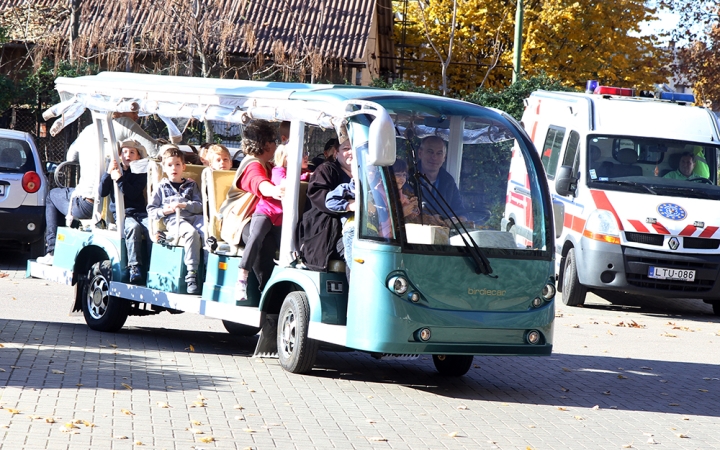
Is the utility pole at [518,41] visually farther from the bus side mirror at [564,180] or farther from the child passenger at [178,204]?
the child passenger at [178,204]

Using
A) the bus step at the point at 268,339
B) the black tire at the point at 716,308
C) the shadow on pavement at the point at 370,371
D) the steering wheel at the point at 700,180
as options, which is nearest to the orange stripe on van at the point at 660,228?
the steering wheel at the point at 700,180

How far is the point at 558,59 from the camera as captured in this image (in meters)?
Answer: 37.7

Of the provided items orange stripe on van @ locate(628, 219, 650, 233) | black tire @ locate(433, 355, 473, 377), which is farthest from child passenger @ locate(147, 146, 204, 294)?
orange stripe on van @ locate(628, 219, 650, 233)

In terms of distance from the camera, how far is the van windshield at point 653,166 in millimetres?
14836

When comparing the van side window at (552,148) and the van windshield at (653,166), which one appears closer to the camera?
the van windshield at (653,166)

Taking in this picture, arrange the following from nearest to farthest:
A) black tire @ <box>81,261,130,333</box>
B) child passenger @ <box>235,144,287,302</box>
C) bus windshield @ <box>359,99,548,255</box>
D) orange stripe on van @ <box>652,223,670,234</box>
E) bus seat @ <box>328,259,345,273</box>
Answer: bus windshield @ <box>359,99,548,255</box> < bus seat @ <box>328,259,345,273</box> < child passenger @ <box>235,144,287,302</box> < black tire @ <box>81,261,130,333</box> < orange stripe on van @ <box>652,223,670,234</box>

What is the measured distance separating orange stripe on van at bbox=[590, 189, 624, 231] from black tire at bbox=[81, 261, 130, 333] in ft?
21.1

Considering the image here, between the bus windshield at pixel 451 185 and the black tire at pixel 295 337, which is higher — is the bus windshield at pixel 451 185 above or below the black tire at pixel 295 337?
above

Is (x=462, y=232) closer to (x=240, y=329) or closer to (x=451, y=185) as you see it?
(x=451, y=185)

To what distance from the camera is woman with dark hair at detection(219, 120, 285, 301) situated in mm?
9422

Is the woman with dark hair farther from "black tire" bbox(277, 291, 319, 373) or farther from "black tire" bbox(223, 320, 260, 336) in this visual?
"black tire" bbox(223, 320, 260, 336)

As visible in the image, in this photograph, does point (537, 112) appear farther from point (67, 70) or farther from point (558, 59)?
point (558, 59)

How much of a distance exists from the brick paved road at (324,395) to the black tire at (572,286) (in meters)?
2.69

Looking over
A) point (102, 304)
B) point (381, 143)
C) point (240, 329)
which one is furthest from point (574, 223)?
point (381, 143)
